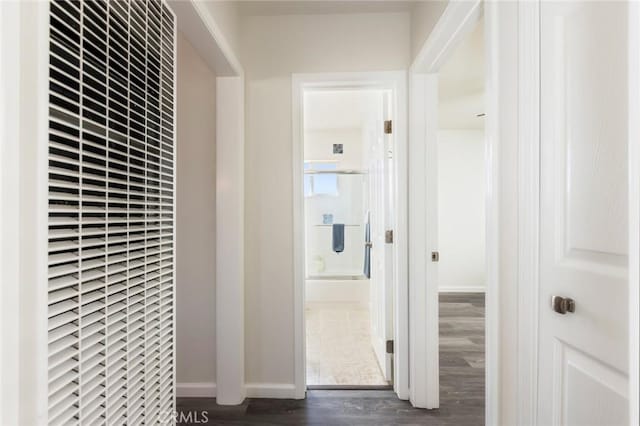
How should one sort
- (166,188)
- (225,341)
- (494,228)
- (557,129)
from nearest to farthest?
(557,129) → (494,228) → (166,188) → (225,341)

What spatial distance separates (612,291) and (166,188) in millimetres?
1395

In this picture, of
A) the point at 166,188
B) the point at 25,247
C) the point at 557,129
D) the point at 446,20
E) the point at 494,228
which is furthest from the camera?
the point at 446,20

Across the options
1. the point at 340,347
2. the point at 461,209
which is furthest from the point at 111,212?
the point at 461,209

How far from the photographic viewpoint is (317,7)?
204 cm

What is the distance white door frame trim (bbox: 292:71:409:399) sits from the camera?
2.07m

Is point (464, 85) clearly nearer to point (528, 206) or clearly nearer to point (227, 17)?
point (227, 17)

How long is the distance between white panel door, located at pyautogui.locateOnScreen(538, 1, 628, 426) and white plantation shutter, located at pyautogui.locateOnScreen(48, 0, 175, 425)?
1224mm

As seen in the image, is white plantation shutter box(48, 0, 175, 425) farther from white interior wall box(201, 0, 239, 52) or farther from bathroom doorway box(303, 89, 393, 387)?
bathroom doorway box(303, 89, 393, 387)

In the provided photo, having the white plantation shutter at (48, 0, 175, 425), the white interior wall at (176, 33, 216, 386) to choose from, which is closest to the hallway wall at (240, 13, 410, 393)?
the white interior wall at (176, 33, 216, 386)

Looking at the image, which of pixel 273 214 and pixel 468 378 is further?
pixel 468 378

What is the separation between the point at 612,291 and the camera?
767mm

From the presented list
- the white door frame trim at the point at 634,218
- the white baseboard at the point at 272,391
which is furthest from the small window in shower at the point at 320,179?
the white door frame trim at the point at 634,218

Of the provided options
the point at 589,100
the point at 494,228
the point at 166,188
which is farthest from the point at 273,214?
the point at 589,100

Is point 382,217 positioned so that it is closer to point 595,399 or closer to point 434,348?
point 434,348
